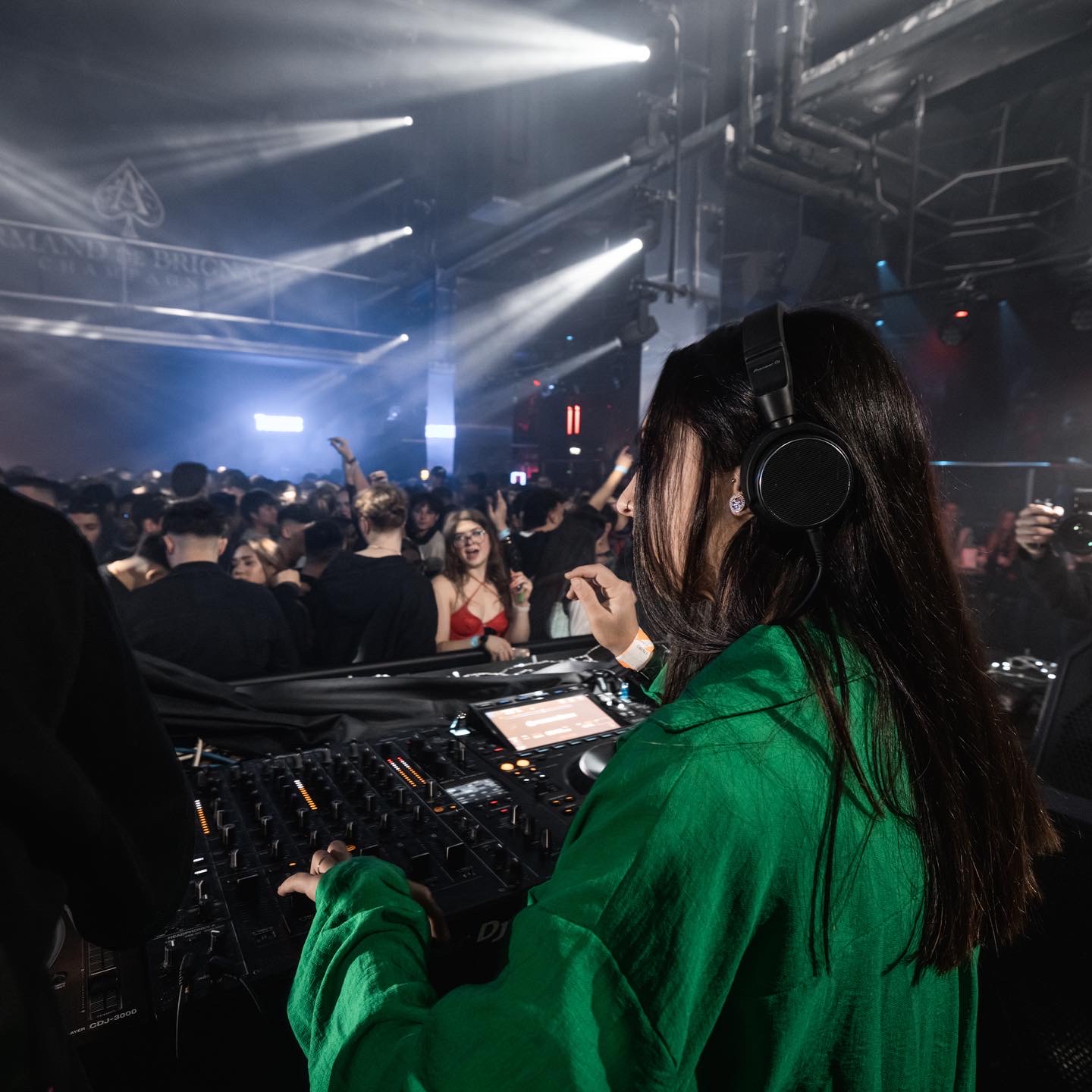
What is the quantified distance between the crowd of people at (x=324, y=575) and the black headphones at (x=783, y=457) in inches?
65.9

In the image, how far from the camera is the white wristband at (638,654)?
163cm

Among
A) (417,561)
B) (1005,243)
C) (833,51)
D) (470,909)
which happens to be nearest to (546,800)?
(470,909)

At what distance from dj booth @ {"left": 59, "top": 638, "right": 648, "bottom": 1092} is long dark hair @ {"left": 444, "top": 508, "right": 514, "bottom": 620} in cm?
170

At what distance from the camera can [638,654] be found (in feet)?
5.37

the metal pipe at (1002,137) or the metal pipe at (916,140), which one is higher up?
the metal pipe at (1002,137)

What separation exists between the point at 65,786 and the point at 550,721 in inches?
42.2

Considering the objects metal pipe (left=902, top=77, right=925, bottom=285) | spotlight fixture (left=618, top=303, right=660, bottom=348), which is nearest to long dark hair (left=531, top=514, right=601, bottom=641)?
spotlight fixture (left=618, top=303, right=660, bottom=348)

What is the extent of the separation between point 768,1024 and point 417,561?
4.15 meters

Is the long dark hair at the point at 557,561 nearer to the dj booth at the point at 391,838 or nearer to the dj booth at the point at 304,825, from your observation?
the dj booth at the point at 391,838

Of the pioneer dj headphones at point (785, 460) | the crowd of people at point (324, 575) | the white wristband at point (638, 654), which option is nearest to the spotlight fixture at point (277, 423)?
the crowd of people at point (324, 575)

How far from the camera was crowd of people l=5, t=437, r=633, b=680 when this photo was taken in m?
2.64

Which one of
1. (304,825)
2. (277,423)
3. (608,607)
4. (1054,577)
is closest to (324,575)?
(608,607)

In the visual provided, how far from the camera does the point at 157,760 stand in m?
0.86

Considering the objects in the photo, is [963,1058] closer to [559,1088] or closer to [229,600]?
[559,1088]
